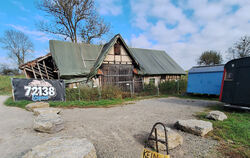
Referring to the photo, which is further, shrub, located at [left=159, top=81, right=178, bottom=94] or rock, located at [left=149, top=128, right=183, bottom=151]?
shrub, located at [left=159, top=81, right=178, bottom=94]

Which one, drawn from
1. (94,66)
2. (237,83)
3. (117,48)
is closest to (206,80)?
(237,83)

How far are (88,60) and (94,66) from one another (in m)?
1.38

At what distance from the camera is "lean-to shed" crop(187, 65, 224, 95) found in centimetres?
1047

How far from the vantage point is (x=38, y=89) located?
8.91 m

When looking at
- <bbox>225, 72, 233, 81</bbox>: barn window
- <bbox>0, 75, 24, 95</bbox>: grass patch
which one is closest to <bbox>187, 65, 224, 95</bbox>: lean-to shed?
<bbox>225, 72, 233, 81</bbox>: barn window

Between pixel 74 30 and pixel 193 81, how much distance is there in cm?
2029

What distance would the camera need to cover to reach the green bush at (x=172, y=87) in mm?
13807

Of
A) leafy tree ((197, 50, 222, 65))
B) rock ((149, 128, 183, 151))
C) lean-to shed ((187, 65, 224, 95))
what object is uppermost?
leafy tree ((197, 50, 222, 65))

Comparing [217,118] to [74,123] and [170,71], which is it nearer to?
[74,123]

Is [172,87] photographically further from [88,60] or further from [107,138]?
[107,138]

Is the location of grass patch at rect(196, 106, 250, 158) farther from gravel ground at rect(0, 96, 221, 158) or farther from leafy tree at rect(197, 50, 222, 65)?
leafy tree at rect(197, 50, 222, 65)

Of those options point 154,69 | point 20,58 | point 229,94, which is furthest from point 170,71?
point 20,58

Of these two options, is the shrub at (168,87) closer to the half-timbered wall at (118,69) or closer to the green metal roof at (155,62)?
the green metal roof at (155,62)

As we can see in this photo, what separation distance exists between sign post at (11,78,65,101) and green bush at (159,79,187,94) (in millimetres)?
10612
